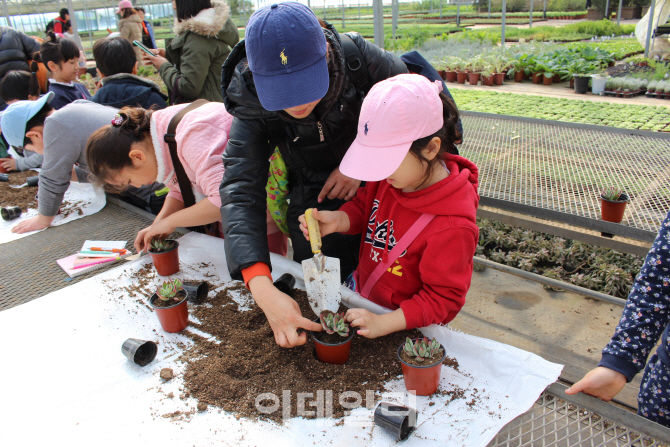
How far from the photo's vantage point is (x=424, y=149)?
50.9 inches

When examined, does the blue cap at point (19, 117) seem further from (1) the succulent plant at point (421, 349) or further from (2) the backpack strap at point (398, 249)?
(1) the succulent plant at point (421, 349)

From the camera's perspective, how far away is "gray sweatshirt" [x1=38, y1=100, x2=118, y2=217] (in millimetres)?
2441

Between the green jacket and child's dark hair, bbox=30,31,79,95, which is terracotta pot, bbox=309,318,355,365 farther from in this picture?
child's dark hair, bbox=30,31,79,95

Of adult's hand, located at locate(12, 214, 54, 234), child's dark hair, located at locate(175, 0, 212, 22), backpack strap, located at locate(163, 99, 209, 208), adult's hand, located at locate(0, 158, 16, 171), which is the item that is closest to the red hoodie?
backpack strap, located at locate(163, 99, 209, 208)

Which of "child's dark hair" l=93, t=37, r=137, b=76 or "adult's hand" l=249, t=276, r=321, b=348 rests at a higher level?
"child's dark hair" l=93, t=37, r=137, b=76

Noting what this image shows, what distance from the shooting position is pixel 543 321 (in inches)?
102

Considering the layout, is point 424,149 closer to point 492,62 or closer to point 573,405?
point 573,405

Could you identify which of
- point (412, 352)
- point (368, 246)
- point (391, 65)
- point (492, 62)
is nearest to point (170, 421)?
point (412, 352)

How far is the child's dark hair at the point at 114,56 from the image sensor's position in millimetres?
3064

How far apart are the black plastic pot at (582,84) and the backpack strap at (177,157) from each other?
23.0 feet

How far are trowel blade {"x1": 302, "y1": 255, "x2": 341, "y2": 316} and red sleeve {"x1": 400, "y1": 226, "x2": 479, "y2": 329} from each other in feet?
0.82

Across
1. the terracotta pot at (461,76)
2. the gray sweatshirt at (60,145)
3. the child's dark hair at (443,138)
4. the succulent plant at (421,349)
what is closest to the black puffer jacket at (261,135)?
the child's dark hair at (443,138)

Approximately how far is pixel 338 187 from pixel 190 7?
2.14 meters

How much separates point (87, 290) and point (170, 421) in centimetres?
90
